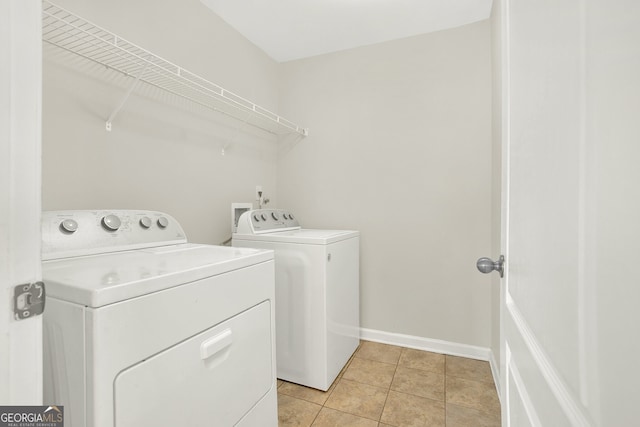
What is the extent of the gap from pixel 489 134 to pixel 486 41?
672 millimetres

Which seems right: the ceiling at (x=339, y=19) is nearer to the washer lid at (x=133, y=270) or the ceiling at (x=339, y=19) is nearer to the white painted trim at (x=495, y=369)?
the washer lid at (x=133, y=270)

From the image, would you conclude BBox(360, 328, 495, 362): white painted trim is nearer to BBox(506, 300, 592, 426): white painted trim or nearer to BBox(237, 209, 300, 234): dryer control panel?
BBox(237, 209, 300, 234): dryer control panel

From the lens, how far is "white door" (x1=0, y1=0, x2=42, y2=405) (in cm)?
48

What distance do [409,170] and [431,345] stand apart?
1.37m

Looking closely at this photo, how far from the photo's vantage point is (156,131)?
1605mm

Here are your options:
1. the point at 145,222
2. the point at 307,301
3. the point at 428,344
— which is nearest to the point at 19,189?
the point at 145,222

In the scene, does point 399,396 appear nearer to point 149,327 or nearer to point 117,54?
point 149,327

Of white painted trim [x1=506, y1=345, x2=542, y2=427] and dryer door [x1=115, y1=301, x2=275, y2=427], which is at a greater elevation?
white painted trim [x1=506, y1=345, x2=542, y2=427]

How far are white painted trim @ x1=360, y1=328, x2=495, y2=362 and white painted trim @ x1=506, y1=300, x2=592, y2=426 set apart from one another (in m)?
1.74

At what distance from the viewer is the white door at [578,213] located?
29 cm

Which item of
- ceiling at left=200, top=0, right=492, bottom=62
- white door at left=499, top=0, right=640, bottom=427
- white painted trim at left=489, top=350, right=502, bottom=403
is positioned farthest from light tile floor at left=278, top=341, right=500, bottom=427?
ceiling at left=200, top=0, right=492, bottom=62

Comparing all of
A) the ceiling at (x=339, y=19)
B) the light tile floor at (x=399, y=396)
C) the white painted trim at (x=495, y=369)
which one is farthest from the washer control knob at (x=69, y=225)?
the white painted trim at (x=495, y=369)

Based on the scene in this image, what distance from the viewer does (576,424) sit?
0.37 meters

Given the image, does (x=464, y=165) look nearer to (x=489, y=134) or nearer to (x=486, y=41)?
(x=489, y=134)
